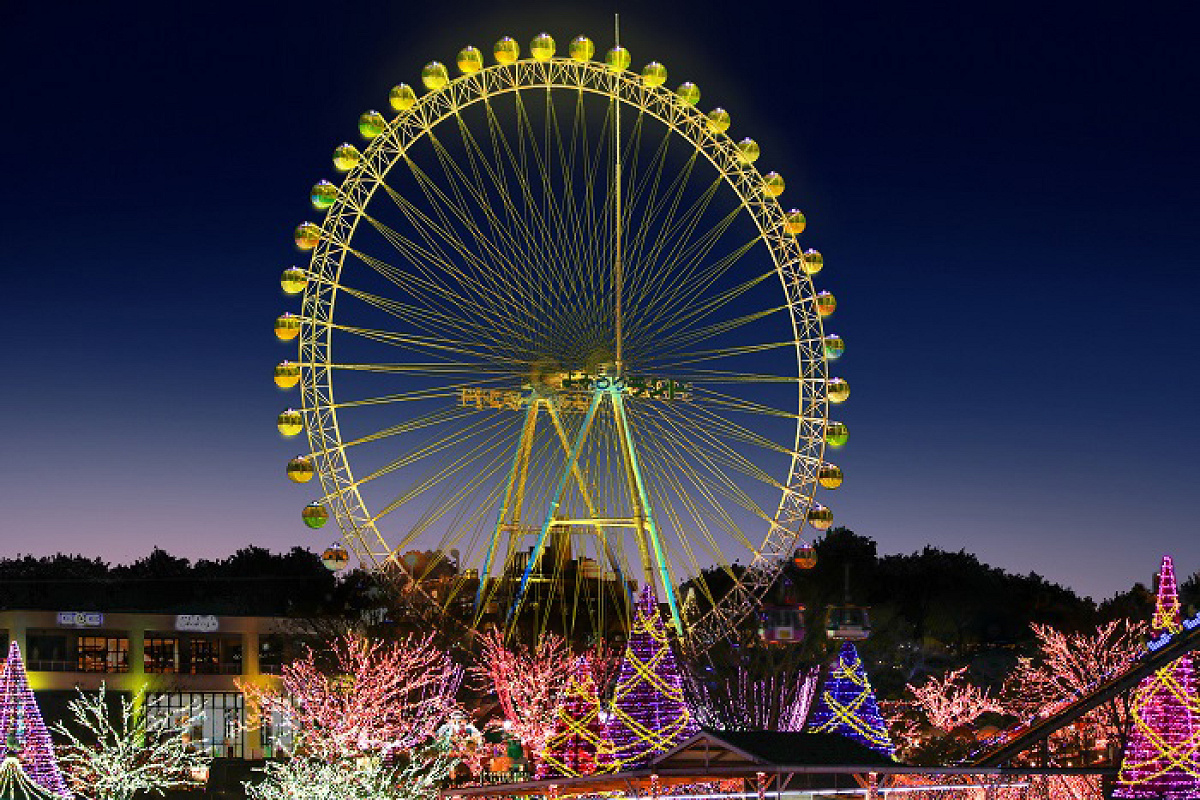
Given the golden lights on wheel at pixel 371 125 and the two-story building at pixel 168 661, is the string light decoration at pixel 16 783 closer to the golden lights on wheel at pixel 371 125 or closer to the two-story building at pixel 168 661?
the golden lights on wheel at pixel 371 125

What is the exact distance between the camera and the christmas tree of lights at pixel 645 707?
35344 millimetres

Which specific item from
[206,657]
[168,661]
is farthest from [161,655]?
[206,657]

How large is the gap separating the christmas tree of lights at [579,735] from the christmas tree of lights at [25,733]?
1112 cm

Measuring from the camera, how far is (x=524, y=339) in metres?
47.2

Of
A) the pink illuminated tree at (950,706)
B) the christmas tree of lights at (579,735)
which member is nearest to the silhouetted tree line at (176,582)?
the pink illuminated tree at (950,706)

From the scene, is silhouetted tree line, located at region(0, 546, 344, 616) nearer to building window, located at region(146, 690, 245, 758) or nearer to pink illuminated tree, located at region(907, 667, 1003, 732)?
building window, located at region(146, 690, 245, 758)

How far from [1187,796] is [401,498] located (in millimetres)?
21453

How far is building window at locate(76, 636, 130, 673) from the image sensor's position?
79.4 meters

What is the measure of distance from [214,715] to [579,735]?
164ft

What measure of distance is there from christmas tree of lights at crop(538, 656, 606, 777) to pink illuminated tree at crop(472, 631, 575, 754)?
1509 cm

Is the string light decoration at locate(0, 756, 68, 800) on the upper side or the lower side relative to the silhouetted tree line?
lower

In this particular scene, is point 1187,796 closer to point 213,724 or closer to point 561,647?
point 561,647

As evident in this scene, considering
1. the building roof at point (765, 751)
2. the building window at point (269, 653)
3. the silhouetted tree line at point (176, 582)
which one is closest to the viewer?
the building roof at point (765, 751)

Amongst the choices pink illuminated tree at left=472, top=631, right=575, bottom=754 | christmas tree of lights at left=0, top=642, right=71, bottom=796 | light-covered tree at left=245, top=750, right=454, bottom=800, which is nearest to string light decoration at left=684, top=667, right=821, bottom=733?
pink illuminated tree at left=472, top=631, right=575, bottom=754
